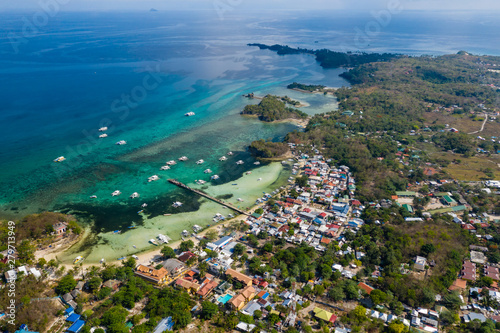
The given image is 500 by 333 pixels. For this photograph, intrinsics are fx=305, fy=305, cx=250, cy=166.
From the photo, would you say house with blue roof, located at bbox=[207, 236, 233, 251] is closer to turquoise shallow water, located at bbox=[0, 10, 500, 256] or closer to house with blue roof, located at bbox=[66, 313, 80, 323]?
turquoise shallow water, located at bbox=[0, 10, 500, 256]

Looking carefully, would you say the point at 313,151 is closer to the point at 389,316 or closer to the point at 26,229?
the point at 389,316

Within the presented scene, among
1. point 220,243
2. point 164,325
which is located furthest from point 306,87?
point 164,325

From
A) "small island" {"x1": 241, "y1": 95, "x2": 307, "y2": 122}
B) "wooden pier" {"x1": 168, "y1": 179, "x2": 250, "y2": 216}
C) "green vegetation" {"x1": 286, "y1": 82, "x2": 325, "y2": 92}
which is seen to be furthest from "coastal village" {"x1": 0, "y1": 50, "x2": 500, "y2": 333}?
"green vegetation" {"x1": 286, "y1": 82, "x2": 325, "y2": 92}

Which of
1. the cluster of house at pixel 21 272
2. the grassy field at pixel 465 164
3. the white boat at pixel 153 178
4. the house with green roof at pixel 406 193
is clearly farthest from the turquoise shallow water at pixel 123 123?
the grassy field at pixel 465 164

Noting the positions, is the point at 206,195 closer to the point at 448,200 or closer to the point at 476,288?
the point at 476,288

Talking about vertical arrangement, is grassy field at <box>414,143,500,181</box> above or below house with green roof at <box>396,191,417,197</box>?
above

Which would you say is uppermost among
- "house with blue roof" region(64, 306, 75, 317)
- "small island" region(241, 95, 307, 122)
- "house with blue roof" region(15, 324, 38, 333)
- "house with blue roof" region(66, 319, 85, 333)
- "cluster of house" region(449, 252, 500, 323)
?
"small island" region(241, 95, 307, 122)
